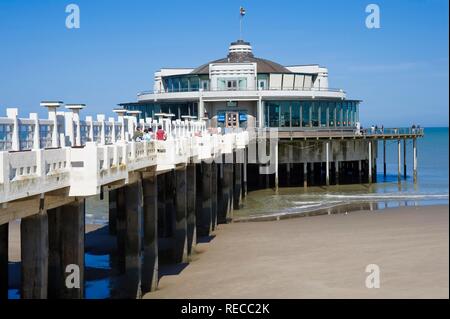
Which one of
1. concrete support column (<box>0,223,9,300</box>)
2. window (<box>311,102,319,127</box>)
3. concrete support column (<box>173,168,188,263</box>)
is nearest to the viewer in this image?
concrete support column (<box>0,223,9,300</box>)

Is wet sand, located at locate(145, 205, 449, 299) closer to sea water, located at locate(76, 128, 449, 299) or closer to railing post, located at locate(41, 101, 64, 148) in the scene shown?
sea water, located at locate(76, 128, 449, 299)

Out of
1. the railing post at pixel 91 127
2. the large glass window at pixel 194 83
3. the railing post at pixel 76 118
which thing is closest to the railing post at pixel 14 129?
the railing post at pixel 76 118

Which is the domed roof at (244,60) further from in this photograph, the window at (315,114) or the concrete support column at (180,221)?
the concrete support column at (180,221)

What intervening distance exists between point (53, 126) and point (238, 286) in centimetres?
724

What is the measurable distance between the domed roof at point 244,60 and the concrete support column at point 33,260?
4941cm

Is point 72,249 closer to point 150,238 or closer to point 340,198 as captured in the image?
point 150,238

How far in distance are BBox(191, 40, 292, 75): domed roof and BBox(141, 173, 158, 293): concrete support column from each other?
40732mm

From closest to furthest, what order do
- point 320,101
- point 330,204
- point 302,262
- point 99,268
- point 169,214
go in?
point 302,262 → point 99,268 → point 169,214 → point 330,204 → point 320,101

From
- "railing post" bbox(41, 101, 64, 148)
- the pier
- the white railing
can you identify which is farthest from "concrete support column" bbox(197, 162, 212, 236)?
"railing post" bbox(41, 101, 64, 148)

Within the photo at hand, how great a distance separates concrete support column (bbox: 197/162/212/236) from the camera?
30.5m

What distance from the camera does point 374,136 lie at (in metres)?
53.8
